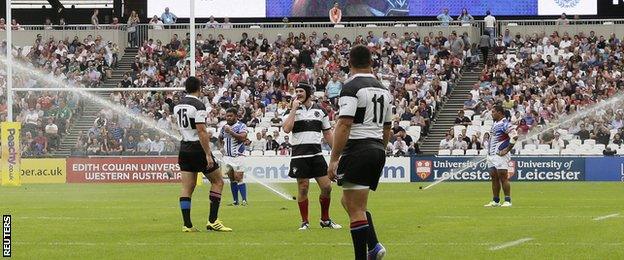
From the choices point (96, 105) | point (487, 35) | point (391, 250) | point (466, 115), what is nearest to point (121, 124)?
point (96, 105)

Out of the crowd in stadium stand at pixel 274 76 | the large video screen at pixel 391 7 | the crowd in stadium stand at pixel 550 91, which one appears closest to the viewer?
the crowd in stadium stand at pixel 550 91

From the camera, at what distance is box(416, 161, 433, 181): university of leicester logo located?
41750 mm

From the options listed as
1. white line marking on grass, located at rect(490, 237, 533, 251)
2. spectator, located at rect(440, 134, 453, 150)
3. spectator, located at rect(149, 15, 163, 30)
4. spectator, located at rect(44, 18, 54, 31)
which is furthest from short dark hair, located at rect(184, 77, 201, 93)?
spectator, located at rect(44, 18, 54, 31)

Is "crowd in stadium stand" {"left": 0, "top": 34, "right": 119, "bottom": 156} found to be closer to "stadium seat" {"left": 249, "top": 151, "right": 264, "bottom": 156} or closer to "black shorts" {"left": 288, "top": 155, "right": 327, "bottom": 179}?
"stadium seat" {"left": 249, "top": 151, "right": 264, "bottom": 156}

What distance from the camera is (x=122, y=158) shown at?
42.4 meters

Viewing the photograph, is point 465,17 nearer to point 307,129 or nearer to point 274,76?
point 274,76

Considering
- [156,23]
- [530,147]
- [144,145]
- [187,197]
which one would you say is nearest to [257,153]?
[144,145]

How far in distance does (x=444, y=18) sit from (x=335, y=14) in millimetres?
4410

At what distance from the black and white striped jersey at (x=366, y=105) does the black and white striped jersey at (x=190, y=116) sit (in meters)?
6.02

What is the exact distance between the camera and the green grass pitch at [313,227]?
588 inches

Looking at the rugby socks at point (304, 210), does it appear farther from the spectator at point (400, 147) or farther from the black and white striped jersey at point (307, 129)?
the spectator at point (400, 147)

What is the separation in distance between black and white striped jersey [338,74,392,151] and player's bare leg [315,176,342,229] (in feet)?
20.7

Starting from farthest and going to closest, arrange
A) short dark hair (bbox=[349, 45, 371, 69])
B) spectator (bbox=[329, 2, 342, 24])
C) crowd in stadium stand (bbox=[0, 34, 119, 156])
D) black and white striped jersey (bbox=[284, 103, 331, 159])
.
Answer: spectator (bbox=[329, 2, 342, 24]) → crowd in stadium stand (bbox=[0, 34, 119, 156]) → black and white striped jersey (bbox=[284, 103, 331, 159]) → short dark hair (bbox=[349, 45, 371, 69])

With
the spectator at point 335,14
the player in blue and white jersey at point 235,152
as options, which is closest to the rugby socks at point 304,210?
the player in blue and white jersey at point 235,152
